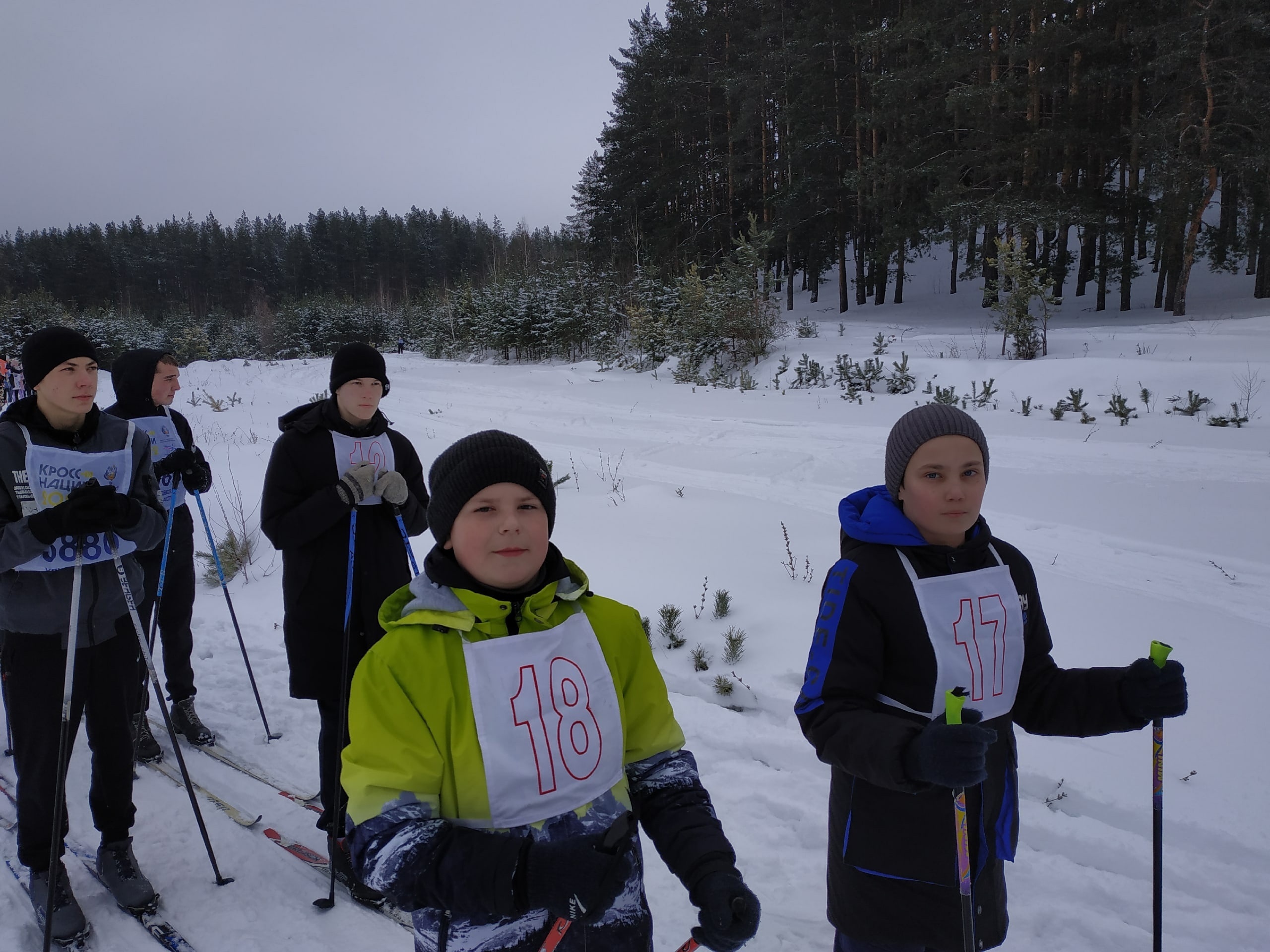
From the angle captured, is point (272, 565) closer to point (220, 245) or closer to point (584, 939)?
point (584, 939)

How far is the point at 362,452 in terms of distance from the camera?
3082 mm

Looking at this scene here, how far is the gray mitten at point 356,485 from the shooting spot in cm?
280

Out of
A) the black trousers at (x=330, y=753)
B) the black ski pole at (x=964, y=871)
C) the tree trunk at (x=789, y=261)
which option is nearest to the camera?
the black ski pole at (x=964, y=871)

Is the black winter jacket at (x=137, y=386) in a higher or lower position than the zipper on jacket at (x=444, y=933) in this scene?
higher

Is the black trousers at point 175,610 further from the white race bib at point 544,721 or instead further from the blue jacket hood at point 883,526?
the blue jacket hood at point 883,526

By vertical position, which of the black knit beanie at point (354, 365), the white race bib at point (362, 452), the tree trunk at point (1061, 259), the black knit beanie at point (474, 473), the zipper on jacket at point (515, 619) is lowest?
the zipper on jacket at point (515, 619)

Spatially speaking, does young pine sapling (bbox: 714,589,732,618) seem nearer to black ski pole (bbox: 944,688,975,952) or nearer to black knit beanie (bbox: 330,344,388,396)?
black knit beanie (bbox: 330,344,388,396)

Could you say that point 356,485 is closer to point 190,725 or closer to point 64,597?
point 64,597

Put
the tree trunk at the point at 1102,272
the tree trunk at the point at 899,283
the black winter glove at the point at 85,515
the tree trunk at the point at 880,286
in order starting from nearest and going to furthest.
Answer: the black winter glove at the point at 85,515 → the tree trunk at the point at 1102,272 → the tree trunk at the point at 899,283 → the tree trunk at the point at 880,286

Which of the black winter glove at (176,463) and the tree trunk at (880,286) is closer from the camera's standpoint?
the black winter glove at (176,463)

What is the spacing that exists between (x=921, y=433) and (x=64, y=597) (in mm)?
3085

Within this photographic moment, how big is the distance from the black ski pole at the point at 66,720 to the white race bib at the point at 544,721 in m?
2.06

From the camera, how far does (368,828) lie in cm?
128

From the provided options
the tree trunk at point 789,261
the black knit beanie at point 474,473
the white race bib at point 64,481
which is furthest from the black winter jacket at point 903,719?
the tree trunk at point 789,261
